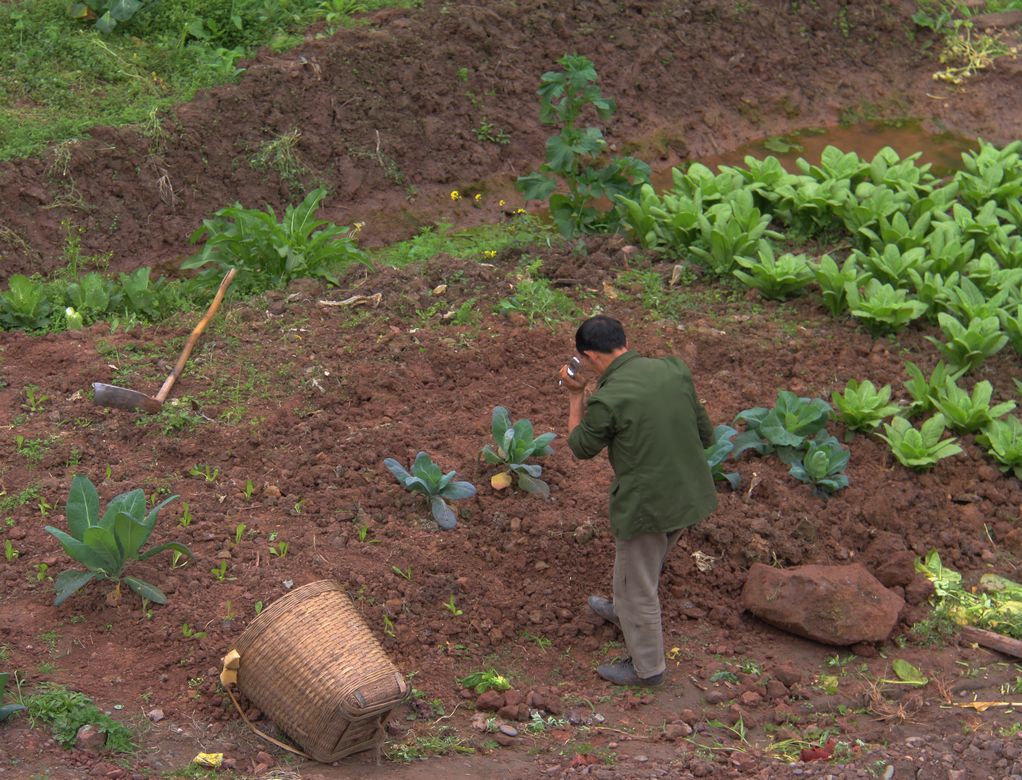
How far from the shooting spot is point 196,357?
7848mm

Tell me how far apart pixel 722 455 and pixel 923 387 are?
6.02 ft

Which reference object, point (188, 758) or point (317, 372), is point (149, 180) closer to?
point (317, 372)

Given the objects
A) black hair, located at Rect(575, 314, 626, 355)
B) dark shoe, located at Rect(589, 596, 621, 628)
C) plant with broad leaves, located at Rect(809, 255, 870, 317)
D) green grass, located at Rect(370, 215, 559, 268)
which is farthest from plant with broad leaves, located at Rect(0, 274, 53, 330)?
plant with broad leaves, located at Rect(809, 255, 870, 317)

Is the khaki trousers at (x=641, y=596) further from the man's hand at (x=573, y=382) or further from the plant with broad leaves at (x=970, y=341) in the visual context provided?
the plant with broad leaves at (x=970, y=341)

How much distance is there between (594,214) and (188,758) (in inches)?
234

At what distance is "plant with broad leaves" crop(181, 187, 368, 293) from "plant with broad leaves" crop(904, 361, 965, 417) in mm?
3700

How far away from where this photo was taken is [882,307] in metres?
8.45

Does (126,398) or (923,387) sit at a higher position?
(126,398)

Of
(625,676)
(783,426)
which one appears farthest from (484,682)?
(783,426)

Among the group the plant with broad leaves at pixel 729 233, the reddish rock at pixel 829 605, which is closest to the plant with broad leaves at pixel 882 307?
the plant with broad leaves at pixel 729 233

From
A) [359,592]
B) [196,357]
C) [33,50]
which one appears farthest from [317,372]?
[33,50]

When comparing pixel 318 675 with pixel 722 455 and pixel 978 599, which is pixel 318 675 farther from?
pixel 978 599

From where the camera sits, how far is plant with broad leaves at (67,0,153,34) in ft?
35.9

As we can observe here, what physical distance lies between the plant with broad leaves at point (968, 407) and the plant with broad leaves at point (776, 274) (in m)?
1.46
